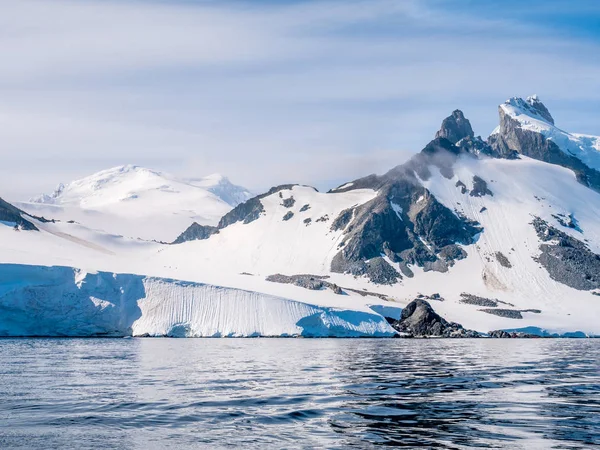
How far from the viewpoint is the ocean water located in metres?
31.9

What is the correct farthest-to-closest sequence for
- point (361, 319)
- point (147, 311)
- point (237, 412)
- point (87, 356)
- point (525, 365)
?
point (361, 319) < point (147, 311) < point (87, 356) < point (525, 365) < point (237, 412)

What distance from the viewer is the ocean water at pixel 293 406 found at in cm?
3186

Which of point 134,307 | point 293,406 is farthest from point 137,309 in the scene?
point 293,406

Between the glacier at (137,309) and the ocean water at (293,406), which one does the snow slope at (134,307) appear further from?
the ocean water at (293,406)

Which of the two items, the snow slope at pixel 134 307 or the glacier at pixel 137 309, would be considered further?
the snow slope at pixel 134 307

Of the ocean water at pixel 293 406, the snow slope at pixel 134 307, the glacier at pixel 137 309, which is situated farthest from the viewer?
the snow slope at pixel 134 307

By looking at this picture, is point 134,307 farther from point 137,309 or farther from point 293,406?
point 293,406

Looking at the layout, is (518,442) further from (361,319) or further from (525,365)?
(361,319)

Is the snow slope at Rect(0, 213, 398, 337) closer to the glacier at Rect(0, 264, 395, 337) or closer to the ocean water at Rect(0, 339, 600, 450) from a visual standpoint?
the glacier at Rect(0, 264, 395, 337)

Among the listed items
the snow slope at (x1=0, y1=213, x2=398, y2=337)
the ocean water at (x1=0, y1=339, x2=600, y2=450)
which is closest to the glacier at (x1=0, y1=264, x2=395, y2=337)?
the snow slope at (x1=0, y1=213, x2=398, y2=337)

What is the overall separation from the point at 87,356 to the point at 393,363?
34.7 m

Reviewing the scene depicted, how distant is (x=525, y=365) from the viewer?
75.1 meters

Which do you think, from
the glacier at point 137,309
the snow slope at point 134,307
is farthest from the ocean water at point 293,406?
the snow slope at point 134,307

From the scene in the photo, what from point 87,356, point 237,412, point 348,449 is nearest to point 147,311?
point 87,356
